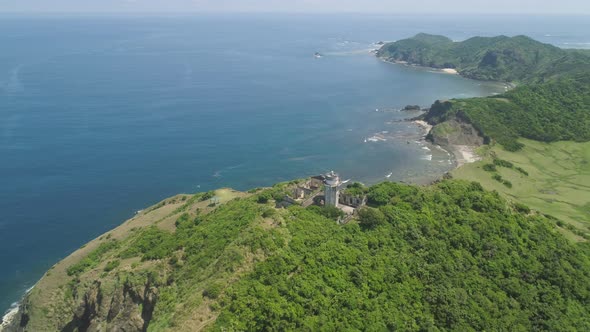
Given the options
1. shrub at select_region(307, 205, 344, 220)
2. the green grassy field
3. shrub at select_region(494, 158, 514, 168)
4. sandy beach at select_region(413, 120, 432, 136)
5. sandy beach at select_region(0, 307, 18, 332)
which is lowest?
sandy beach at select_region(0, 307, 18, 332)

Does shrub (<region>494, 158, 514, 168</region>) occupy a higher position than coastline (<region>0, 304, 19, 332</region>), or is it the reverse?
shrub (<region>494, 158, 514, 168</region>)

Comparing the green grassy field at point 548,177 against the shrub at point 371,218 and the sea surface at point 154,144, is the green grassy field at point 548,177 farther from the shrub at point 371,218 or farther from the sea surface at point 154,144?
the shrub at point 371,218

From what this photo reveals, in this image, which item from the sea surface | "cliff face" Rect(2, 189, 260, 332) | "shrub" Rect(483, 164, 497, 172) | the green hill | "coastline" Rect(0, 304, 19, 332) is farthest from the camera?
"shrub" Rect(483, 164, 497, 172)

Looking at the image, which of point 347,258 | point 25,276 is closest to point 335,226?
point 347,258

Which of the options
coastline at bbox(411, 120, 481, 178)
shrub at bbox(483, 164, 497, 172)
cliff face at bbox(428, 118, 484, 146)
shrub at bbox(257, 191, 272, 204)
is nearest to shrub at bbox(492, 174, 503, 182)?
shrub at bbox(483, 164, 497, 172)

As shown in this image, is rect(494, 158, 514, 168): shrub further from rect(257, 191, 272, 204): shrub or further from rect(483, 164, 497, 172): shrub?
rect(257, 191, 272, 204): shrub

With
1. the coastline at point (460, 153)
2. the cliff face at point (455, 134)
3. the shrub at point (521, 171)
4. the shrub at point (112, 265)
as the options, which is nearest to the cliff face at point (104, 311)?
the shrub at point (112, 265)

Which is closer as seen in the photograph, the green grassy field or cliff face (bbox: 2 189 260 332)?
cliff face (bbox: 2 189 260 332)
